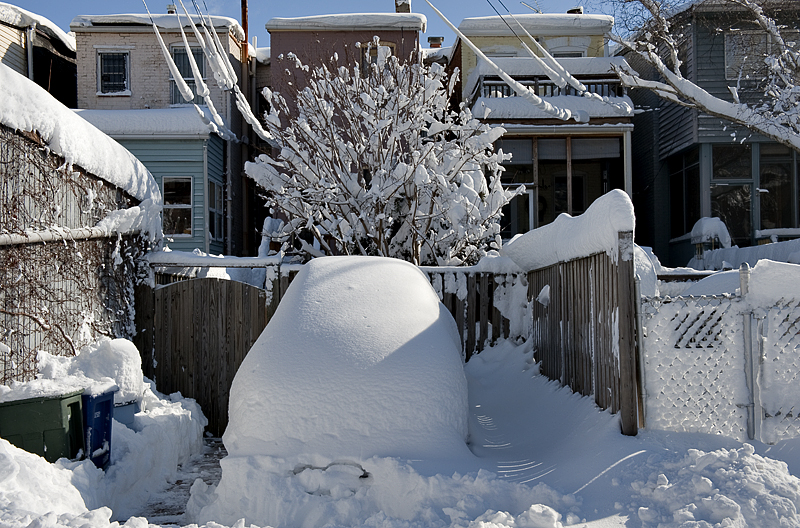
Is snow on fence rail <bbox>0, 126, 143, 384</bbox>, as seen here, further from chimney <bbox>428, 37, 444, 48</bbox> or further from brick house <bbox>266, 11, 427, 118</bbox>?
chimney <bbox>428, 37, 444, 48</bbox>

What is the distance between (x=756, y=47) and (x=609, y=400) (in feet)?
46.4

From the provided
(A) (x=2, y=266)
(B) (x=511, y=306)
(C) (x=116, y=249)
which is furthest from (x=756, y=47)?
(A) (x=2, y=266)

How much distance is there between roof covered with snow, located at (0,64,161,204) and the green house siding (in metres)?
7.37

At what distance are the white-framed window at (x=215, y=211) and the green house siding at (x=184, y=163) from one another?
1.49ft

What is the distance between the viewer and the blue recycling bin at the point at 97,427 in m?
4.88

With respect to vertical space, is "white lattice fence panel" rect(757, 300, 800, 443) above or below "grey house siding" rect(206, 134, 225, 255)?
below

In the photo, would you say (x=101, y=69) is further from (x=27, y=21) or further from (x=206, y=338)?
(x=206, y=338)

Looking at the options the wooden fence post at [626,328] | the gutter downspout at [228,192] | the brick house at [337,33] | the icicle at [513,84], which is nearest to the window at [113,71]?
the gutter downspout at [228,192]

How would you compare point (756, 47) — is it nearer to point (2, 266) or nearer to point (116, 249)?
point (116, 249)

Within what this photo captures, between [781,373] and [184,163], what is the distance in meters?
13.5

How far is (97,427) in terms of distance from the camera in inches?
195

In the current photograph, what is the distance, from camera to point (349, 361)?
4.20 m

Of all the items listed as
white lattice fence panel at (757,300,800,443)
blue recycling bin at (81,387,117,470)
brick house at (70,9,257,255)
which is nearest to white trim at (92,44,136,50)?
brick house at (70,9,257,255)

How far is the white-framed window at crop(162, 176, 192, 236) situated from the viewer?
15.5m
